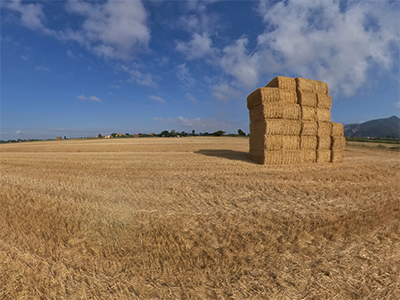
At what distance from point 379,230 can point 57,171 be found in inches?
390

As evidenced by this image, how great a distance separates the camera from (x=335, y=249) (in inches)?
101

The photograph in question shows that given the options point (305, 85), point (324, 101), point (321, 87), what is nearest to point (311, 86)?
point (305, 85)

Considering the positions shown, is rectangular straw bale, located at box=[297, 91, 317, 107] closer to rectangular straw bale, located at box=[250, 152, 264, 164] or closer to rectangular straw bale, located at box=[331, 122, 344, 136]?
rectangular straw bale, located at box=[331, 122, 344, 136]

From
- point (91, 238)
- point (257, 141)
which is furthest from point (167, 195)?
point (257, 141)

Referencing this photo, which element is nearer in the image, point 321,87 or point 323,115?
point 323,115

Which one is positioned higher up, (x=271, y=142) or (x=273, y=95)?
(x=273, y=95)

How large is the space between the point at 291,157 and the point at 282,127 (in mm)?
1633

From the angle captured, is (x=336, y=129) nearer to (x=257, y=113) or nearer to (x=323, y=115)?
(x=323, y=115)

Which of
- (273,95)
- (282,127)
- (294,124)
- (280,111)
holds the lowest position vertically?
(282,127)

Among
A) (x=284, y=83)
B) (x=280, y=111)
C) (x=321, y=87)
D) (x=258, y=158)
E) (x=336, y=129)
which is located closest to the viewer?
(x=280, y=111)

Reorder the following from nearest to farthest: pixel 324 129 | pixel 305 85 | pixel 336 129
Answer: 1. pixel 305 85
2. pixel 324 129
3. pixel 336 129

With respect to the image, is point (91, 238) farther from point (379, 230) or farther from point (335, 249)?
point (379, 230)

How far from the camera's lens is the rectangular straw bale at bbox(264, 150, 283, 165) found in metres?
8.88

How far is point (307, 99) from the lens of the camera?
9.57 metres
